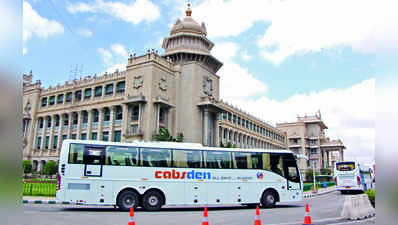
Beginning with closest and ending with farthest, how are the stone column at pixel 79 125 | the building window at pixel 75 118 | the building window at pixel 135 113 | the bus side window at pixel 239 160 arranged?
the bus side window at pixel 239 160, the building window at pixel 135 113, the stone column at pixel 79 125, the building window at pixel 75 118

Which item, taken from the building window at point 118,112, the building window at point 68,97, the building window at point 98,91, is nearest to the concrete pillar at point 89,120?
the building window at point 98,91

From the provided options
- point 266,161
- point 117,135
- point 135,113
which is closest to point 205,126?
point 135,113

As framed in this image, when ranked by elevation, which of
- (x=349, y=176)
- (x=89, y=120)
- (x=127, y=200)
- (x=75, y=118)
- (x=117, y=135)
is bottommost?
(x=127, y=200)

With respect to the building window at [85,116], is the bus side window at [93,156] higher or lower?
lower

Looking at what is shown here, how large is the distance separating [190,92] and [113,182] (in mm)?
30455

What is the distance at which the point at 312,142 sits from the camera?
96.6 metres

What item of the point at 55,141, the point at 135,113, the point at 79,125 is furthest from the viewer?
the point at 55,141

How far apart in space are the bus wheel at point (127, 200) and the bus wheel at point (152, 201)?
40 centimetres

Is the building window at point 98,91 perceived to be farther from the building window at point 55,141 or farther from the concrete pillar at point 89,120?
the building window at point 55,141

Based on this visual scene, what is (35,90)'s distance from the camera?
5844 cm

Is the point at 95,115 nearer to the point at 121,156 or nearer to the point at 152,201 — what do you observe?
the point at 121,156

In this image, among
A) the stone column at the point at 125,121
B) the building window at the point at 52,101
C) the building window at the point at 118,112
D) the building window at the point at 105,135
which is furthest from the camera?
the building window at the point at 52,101

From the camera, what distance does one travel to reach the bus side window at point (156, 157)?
1572cm

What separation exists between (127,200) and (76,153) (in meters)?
3.41
